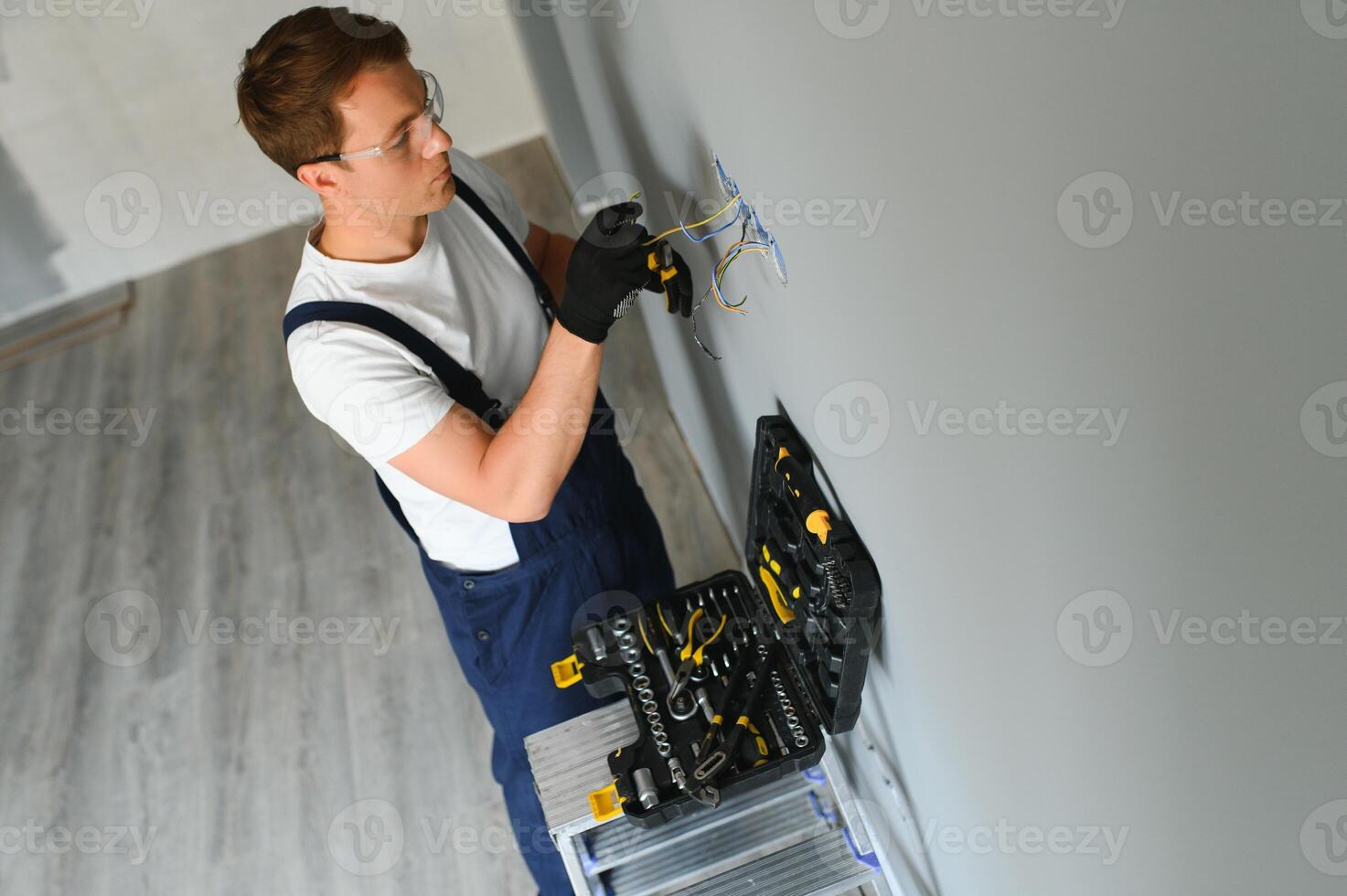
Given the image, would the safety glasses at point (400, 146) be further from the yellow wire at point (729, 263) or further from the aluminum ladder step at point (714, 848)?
the aluminum ladder step at point (714, 848)

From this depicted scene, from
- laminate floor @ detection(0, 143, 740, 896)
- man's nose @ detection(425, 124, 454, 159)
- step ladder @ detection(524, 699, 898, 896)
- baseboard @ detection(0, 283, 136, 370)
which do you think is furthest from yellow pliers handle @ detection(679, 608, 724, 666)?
baseboard @ detection(0, 283, 136, 370)

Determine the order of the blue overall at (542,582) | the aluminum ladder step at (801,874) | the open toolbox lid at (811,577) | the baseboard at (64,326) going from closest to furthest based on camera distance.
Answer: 1. the open toolbox lid at (811,577)
2. the aluminum ladder step at (801,874)
3. the blue overall at (542,582)
4. the baseboard at (64,326)

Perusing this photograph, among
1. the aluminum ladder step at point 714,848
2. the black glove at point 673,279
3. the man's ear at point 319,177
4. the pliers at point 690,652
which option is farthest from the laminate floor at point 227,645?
the man's ear at point 319,177

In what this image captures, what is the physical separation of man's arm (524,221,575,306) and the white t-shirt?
0.17ft

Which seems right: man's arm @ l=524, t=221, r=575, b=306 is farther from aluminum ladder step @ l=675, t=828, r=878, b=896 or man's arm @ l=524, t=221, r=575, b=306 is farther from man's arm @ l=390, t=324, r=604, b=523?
aluminum ladder step @ l=675, t=828, r=878, b=896

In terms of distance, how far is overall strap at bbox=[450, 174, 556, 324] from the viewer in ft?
4.88

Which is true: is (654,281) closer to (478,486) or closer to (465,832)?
(478,486)

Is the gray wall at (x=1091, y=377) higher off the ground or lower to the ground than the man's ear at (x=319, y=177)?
lower

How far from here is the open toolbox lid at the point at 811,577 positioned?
3.71 ft

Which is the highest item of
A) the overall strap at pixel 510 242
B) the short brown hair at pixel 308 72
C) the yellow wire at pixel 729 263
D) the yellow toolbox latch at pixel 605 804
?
the short brown hair at pixel 308 72

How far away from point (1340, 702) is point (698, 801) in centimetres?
98

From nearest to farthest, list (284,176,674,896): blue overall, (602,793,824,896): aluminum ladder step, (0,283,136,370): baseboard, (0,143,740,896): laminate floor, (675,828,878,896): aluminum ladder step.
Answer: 1. (675,828,878,896): aluminum ladder step
2. (284,176,674,896): blue overall
3. (602,793,824,896): aluminum ladder step
4. (0,143,740,896): laminate floor
5. (0,283,136,370): baseboard

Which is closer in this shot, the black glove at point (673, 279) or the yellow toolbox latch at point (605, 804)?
the black glove at point (673, 279)

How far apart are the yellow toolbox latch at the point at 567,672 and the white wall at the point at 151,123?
318 cm
